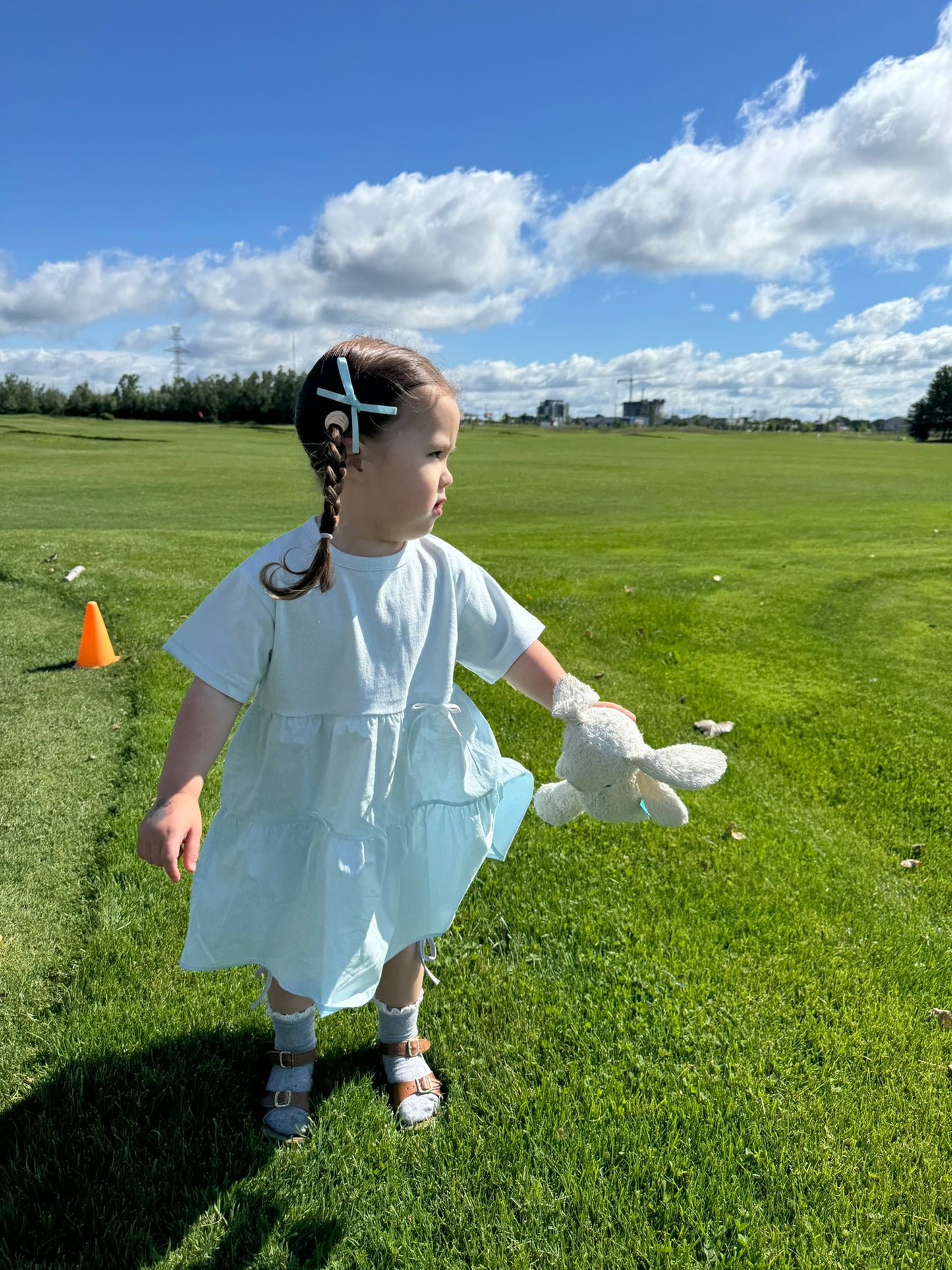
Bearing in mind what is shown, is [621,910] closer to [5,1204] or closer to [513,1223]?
[513,1223]

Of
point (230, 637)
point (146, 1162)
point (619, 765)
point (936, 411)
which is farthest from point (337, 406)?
point (936, 411)

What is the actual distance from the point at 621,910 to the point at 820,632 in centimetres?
534

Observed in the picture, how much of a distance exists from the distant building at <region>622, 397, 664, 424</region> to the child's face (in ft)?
457

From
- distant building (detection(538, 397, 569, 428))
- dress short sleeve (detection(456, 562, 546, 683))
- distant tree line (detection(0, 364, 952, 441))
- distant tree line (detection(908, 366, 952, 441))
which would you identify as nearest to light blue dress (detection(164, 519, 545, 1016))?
dress short sleeve (detection(456, 562, 546, 683))

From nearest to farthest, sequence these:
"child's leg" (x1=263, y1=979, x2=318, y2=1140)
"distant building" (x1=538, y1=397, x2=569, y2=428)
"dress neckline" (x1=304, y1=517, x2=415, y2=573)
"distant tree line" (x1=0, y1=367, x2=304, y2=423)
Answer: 1. "dress neckline" (x1=304, y1=517, x2=415, y2=573)
2. "child's leg" (x1=263, y1=979, x2=318, y2=1140)
3. "distant tree line" (x1=0, y1=367, x2=304, y2=423)
4. "distant building" (x1=538, y1=397, x2=569, y2=428)

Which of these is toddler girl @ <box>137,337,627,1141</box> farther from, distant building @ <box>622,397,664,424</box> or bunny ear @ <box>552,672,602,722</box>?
distant building @ <box>622,397,664,424</box>

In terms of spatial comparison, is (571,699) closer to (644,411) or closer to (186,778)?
(186,778)

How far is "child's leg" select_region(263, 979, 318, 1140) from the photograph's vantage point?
8.06 feet

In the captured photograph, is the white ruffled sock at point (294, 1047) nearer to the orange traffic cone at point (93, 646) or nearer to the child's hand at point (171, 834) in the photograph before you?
the child's hand at point (171, 834)

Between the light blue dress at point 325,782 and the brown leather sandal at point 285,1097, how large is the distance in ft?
1.38

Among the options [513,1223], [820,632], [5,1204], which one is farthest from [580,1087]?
[820,632]

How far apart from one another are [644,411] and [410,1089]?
16450 cm

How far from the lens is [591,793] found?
248cm

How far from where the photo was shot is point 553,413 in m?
140
